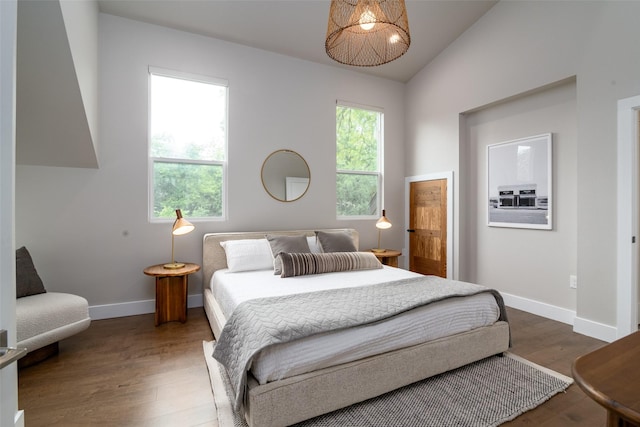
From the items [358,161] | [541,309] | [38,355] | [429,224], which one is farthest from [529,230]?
[38,355]

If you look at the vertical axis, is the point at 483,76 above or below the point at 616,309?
above

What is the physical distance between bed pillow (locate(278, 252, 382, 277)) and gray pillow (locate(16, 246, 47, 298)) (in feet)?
6.95

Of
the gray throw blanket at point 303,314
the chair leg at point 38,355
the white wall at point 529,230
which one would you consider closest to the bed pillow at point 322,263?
the gray throw blanket at point 303,314

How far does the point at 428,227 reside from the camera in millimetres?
4633

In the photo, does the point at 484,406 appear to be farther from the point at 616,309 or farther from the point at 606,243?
the point at 606,243

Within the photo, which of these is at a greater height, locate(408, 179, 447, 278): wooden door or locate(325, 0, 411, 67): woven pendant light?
locate(325, 0, 411, 67): woven pendant light

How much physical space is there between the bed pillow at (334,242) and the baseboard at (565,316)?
2091 mm

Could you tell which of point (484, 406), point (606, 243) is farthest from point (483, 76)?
point (484, 406)

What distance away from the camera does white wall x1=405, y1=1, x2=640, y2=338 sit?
8.88 feet

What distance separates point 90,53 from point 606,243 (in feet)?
16.8

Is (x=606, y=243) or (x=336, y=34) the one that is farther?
(x=606, y=243)

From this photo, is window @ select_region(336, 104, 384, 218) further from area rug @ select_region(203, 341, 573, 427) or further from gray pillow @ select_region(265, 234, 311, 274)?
area rug @ select_region(203, 341, 573, 427)

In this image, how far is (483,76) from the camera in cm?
382

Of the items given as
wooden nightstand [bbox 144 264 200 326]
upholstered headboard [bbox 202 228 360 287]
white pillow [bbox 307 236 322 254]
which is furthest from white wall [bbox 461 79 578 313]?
wooden nightstand [bbox 144 264 200 326]
